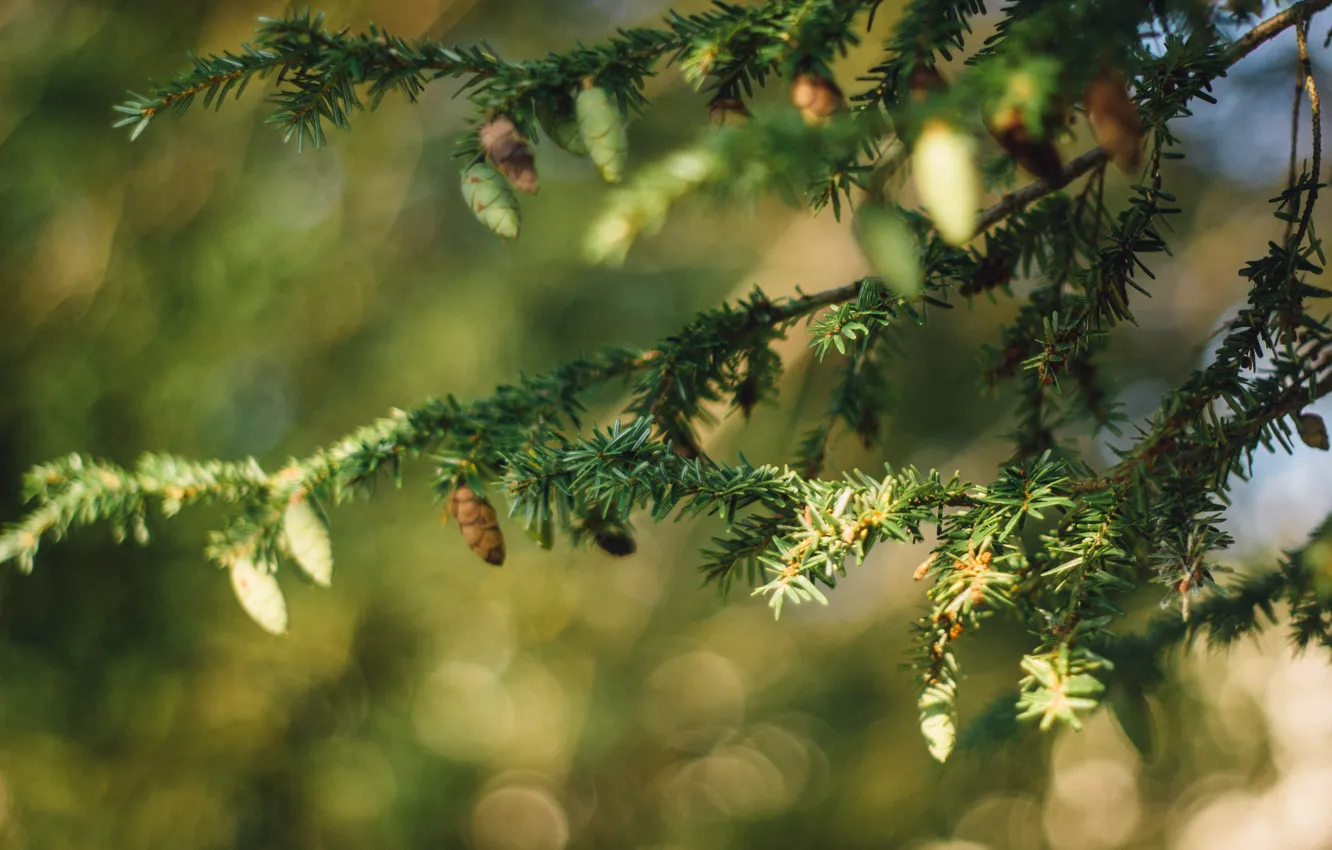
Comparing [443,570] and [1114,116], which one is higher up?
[443,570]

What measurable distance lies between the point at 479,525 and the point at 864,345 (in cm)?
26

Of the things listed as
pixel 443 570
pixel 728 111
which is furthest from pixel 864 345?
pixel 443 570

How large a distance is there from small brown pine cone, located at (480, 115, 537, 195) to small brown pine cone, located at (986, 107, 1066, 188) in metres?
0.22

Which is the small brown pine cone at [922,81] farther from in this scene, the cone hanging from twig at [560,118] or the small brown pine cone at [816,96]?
the cone hanging from twig at [560,118]

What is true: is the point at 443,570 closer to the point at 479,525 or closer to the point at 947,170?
the point at 479,525

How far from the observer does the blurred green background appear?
1.40 metres

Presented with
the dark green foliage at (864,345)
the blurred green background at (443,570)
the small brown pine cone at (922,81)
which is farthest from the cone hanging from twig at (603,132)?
the blurred green background at (443,570)

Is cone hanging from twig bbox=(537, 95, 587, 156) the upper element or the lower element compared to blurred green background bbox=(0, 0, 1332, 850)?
lower

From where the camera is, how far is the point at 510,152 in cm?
42

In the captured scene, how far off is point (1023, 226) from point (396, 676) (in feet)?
5.08

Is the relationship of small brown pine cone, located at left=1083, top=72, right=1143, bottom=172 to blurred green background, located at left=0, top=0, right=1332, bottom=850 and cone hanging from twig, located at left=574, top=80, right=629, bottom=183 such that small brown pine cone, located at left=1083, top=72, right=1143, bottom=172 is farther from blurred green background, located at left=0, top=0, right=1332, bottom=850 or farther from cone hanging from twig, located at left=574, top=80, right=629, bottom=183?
blurred green background, located at left=0, top=0, right=1332, bottom=850

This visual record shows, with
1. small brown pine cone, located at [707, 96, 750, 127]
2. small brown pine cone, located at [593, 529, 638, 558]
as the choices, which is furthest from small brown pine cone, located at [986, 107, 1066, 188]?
small brown pine cone, located at [593, 529, 638, 558]

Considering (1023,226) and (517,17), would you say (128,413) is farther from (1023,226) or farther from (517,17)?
(1023,226)

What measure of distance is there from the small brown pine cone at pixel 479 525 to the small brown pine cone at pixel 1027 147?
1.06 ft
